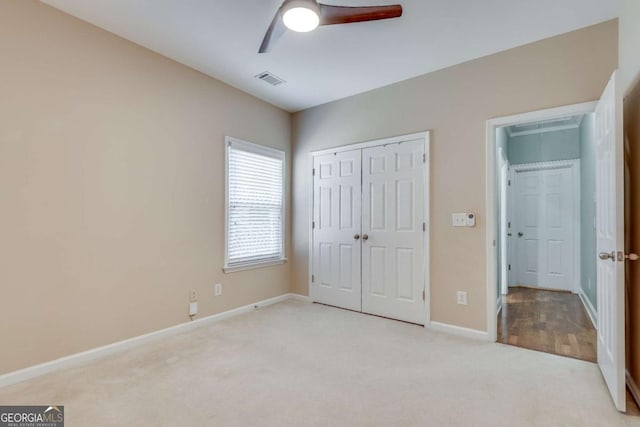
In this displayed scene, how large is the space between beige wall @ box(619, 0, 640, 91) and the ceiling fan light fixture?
6.53ft

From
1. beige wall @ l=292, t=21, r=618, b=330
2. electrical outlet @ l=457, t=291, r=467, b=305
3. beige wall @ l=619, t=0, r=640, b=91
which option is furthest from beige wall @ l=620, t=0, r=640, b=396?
electrical outlet @ l=457, t=291, r=467, b=305

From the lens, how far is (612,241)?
191 centimetres

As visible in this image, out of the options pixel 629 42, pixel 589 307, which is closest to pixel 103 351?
pixel 629 42

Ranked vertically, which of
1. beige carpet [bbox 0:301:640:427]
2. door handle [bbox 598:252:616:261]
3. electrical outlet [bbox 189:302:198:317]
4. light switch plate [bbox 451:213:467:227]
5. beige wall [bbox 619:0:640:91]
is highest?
beige wall [bbox 619:0:640:91]

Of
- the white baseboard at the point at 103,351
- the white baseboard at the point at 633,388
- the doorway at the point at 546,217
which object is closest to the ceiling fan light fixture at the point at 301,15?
the white baseboard at the point at 103,351

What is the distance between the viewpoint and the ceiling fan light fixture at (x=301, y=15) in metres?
1.79

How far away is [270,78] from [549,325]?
163 inches

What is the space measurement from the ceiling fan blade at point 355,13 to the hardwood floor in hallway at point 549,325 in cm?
296

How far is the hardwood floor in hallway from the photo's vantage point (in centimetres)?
278

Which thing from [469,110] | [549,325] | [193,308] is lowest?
[549,325]

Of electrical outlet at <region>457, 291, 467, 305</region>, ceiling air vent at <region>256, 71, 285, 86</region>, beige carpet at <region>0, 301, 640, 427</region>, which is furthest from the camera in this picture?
ceiling air vent at <region>256, 71, 285, 86</region>

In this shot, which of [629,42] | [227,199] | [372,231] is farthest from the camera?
[372,231]

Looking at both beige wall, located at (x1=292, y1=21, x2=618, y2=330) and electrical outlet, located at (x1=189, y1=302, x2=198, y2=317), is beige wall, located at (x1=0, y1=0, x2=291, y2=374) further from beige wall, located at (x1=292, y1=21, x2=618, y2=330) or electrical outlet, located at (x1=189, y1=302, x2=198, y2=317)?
beige wall, located at (x1=292, y1=21, x2=618, y2=330)

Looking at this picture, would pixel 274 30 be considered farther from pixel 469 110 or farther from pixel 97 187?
pixel 469 110
